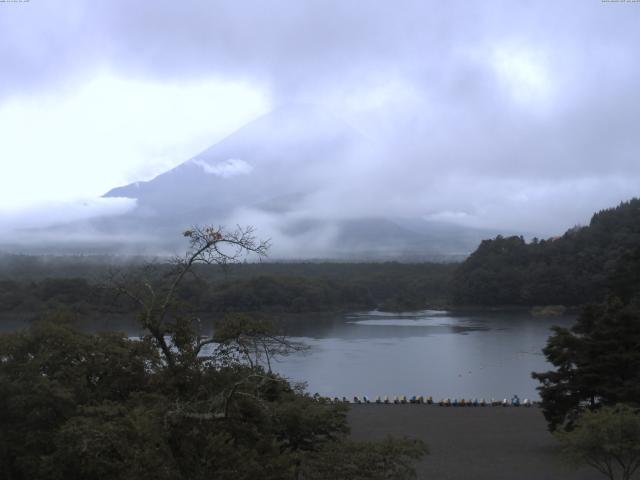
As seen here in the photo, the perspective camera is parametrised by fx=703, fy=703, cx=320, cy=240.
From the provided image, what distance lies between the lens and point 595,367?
38.9 ft

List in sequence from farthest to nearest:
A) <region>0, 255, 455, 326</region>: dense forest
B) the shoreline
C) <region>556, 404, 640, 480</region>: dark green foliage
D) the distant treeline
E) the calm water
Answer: the distant treeline
<region>0, 255, 455, 326</region>: dense forest
the calm water
the shoreline
<region>556, 404, 640, 480</region>: dark green foliage

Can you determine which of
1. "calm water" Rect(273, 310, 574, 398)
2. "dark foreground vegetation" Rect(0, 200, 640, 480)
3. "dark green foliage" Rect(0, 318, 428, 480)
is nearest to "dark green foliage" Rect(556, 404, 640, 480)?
"dark foreground vegetation" Rect(0, 200, 640, 480)

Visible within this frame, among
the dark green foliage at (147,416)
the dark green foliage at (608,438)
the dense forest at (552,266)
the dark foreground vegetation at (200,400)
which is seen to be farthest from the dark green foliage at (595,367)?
the dense forest at (552,266)

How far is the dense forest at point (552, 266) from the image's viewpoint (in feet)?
174

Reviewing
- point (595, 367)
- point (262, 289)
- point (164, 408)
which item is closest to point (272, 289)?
point (262, 289)

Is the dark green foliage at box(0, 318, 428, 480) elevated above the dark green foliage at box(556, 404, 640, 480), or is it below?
above

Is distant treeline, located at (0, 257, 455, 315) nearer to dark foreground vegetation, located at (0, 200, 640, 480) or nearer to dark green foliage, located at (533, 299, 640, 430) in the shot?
dark green foliage, located at (533, 299, 640, 430)

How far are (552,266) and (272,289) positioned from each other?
73.4ft

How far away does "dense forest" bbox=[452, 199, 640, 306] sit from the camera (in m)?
53.1

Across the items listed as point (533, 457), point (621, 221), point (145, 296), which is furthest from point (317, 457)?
point (621, 221)

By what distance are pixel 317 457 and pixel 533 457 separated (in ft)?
22.7

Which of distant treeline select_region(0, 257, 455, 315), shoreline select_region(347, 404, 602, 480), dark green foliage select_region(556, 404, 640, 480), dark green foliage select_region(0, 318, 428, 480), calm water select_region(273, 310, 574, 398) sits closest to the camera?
dark green foliage select_region(0, 318, 428, 480)

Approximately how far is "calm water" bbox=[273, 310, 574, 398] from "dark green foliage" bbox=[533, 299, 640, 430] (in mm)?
9254

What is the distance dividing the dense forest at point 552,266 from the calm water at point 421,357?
5.92 m
